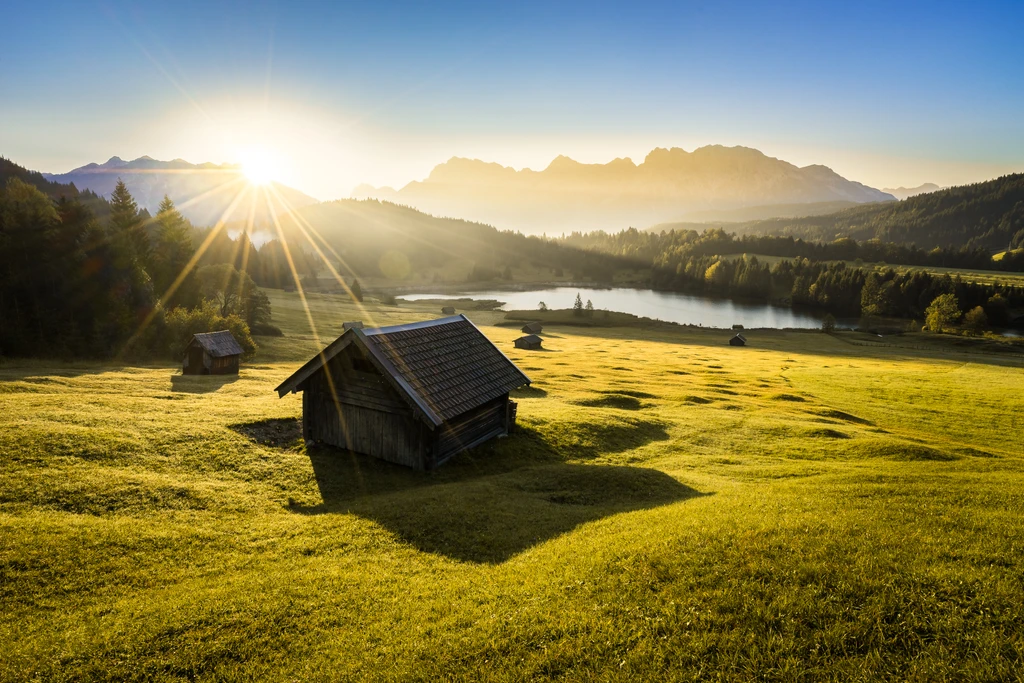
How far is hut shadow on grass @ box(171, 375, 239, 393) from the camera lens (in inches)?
1451

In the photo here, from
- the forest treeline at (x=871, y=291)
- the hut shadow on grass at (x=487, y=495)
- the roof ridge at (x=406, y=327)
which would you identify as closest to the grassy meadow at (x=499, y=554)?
the hut shadow on grass at (x=487, y=495)

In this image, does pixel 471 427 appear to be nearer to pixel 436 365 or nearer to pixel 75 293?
pixel 436 365

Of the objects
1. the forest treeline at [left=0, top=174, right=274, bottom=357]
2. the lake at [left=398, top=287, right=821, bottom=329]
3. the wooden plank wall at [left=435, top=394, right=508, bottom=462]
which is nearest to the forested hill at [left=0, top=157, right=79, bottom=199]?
the forest treeline at [left=0, top=174, right=274, bottom=357]

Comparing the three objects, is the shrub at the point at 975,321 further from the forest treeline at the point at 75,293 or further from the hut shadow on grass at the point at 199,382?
the forest treeline at the point at 75,293

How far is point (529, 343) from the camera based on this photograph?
8194cm

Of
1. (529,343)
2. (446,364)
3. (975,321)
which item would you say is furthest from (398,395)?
(975,321)

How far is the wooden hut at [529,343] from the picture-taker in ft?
268

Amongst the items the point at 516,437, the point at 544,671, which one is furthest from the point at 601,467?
the point at 544,671

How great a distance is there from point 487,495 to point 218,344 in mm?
39798

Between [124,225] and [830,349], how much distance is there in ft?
399

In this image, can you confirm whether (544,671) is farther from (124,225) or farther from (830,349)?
(830,349)

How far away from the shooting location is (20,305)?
54688 mm

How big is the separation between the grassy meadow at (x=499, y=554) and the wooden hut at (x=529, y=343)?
52.2 metres

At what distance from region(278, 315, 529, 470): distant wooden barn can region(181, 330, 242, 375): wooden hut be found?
2710cm
